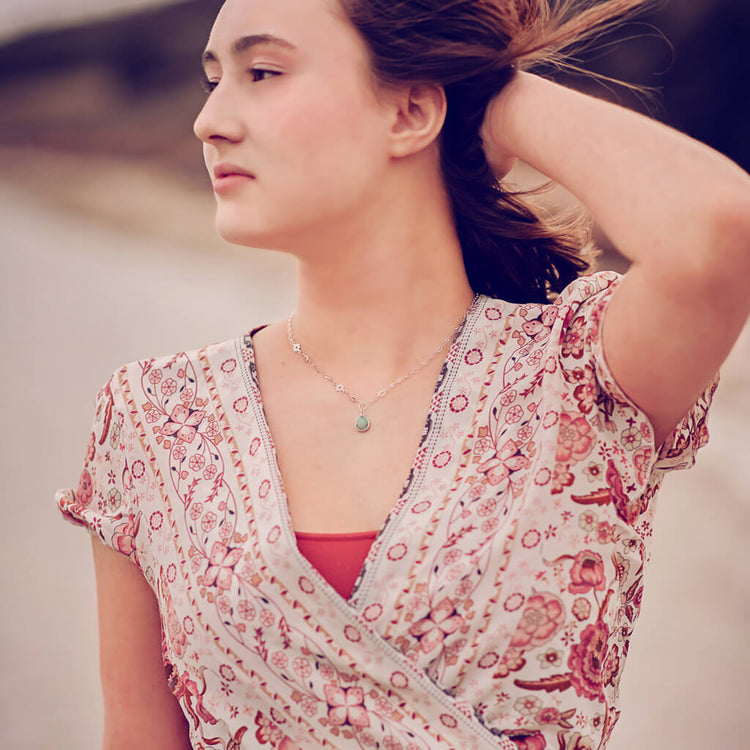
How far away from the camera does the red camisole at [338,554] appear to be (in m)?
0.98

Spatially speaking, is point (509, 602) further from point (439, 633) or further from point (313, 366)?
point (313, 366)

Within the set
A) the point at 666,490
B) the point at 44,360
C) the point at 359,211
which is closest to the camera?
the point at 359,211

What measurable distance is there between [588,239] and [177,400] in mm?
560

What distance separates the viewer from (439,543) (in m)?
0.95

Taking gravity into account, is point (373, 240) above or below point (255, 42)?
below

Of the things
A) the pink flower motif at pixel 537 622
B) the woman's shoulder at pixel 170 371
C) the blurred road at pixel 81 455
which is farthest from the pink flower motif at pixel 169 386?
the blurred road at pixel 81 455

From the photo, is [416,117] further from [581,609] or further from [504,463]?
[581,609]

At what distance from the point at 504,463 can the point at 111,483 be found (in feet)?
1.46

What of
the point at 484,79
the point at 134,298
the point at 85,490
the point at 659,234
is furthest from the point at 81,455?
the point at 659,234

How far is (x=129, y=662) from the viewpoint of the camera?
3.70ft

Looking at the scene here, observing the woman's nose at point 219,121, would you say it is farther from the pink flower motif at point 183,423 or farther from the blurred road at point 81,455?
the blurred road at point 81,455

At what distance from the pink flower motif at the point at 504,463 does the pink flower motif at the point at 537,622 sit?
0.39 feet

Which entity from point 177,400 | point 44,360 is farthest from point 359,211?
point 44,360

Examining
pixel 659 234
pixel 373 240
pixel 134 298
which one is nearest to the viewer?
pixel 659 234
